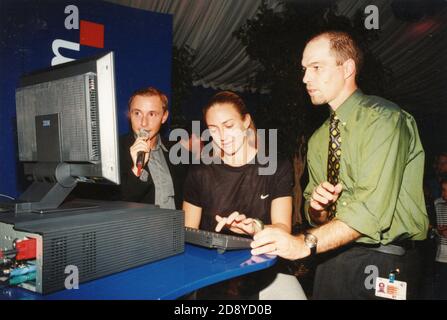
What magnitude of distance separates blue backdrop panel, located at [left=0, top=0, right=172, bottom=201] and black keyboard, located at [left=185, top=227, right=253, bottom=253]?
5.29ft

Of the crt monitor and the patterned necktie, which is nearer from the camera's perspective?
the crt monitor

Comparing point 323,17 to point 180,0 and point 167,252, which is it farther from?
point 167,252

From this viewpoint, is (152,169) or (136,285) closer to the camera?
(136,285)

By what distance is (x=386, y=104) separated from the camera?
1733mm

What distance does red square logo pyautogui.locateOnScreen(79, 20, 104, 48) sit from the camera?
2.51m

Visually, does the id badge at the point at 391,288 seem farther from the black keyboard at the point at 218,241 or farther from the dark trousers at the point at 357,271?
the black keyboard at the point at 218,241

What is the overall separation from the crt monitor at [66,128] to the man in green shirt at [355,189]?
65 cm

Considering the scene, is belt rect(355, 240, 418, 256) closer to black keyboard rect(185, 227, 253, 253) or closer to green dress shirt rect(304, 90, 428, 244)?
green dress shirt rect(304, 90, 428, 244)

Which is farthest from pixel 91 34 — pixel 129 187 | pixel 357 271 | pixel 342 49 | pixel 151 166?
pixel 357 271

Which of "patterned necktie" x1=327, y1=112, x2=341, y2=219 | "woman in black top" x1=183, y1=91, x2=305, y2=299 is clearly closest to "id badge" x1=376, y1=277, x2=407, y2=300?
"patterned necktie" x1=327, y1=112, x2=341, y2=219

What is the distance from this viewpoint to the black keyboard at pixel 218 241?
3.94 ft

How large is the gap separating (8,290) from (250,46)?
3.00 meters

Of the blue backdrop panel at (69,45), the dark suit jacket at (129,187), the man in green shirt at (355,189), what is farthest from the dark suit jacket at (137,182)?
the man in green shirt at (355,189)
